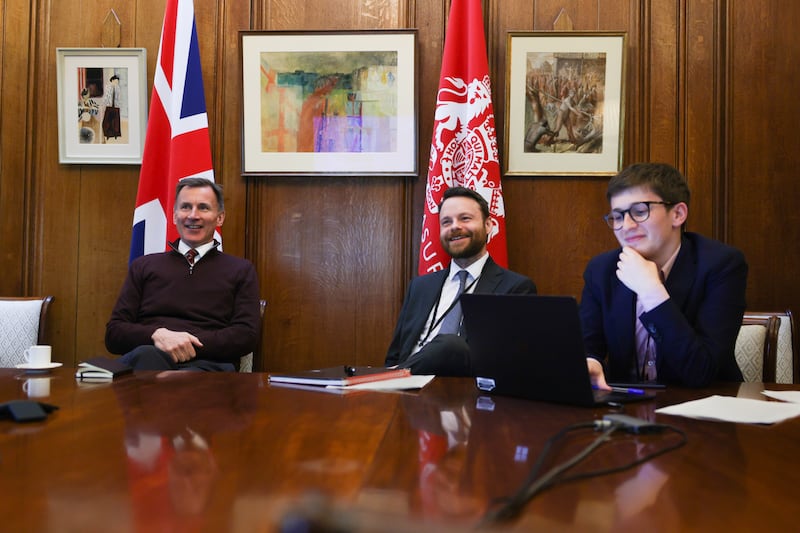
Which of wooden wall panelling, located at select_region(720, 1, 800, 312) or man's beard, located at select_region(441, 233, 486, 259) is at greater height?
wooden wall panelling, located at select_region(720, 1, 800, 312)

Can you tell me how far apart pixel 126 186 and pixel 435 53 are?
6.11 feet

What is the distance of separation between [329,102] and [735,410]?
2.89m

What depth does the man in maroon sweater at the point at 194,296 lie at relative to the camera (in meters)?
2.96

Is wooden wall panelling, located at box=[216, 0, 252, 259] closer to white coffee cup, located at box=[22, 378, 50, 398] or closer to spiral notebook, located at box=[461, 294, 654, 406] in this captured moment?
white coffee cup, located at box=[22, 378, 50, 398]

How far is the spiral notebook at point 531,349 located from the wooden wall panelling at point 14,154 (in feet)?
10.7

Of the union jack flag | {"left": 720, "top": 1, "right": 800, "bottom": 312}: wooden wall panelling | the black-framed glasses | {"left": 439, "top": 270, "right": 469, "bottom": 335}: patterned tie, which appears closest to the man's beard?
{"left": 439, "top": 270, "right": 469, "bottom": 335}: patterned tie

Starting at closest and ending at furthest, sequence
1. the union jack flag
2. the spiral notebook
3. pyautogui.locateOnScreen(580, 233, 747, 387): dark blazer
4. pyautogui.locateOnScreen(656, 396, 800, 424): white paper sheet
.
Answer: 1. pyautogui.locateOnScreen(656, 396, 800, 424): white paper sheet
2. the spiral notebook
3. pyautogui.locateOnScreen(580, 233, 747, 387): dark blazer
4. the union jack flag

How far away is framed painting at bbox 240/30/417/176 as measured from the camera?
3.72 m

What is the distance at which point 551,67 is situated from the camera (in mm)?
3715

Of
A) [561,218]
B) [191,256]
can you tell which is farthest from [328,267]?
[561,218]

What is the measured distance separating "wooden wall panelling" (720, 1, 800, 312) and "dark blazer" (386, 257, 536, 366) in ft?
4.75

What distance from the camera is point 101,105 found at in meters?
3.89

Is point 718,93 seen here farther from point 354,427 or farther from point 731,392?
point 354,427

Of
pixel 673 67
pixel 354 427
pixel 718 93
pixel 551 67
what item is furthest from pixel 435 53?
pixel 354 427
